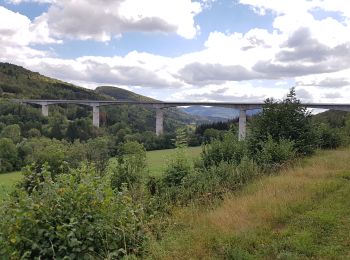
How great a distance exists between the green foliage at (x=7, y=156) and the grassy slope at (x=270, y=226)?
7532cm

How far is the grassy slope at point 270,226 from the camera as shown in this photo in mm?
6742

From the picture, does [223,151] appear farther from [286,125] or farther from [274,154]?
[286,125]

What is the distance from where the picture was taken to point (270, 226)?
7949 mm

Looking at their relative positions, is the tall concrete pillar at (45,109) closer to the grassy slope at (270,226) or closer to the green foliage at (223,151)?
the green foliage at (223,151)

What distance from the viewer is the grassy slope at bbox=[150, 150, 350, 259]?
6.74m

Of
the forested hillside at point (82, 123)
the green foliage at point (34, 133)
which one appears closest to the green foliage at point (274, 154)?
the forested hillside at point (82, 123)

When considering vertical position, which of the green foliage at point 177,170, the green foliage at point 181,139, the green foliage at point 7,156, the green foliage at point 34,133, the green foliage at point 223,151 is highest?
the green foliage at point 181,139

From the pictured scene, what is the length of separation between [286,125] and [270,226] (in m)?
11.6

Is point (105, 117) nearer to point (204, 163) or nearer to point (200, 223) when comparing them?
point (204, 163)

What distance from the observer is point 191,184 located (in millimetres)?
12875

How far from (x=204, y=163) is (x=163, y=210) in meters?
7.17

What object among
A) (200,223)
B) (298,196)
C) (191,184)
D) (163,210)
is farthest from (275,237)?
(191,184)

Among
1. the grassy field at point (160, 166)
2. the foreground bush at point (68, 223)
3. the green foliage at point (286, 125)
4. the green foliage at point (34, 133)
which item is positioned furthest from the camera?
the green foliage at point (34, 133)

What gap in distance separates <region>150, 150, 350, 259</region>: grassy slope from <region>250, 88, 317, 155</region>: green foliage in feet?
24.4
